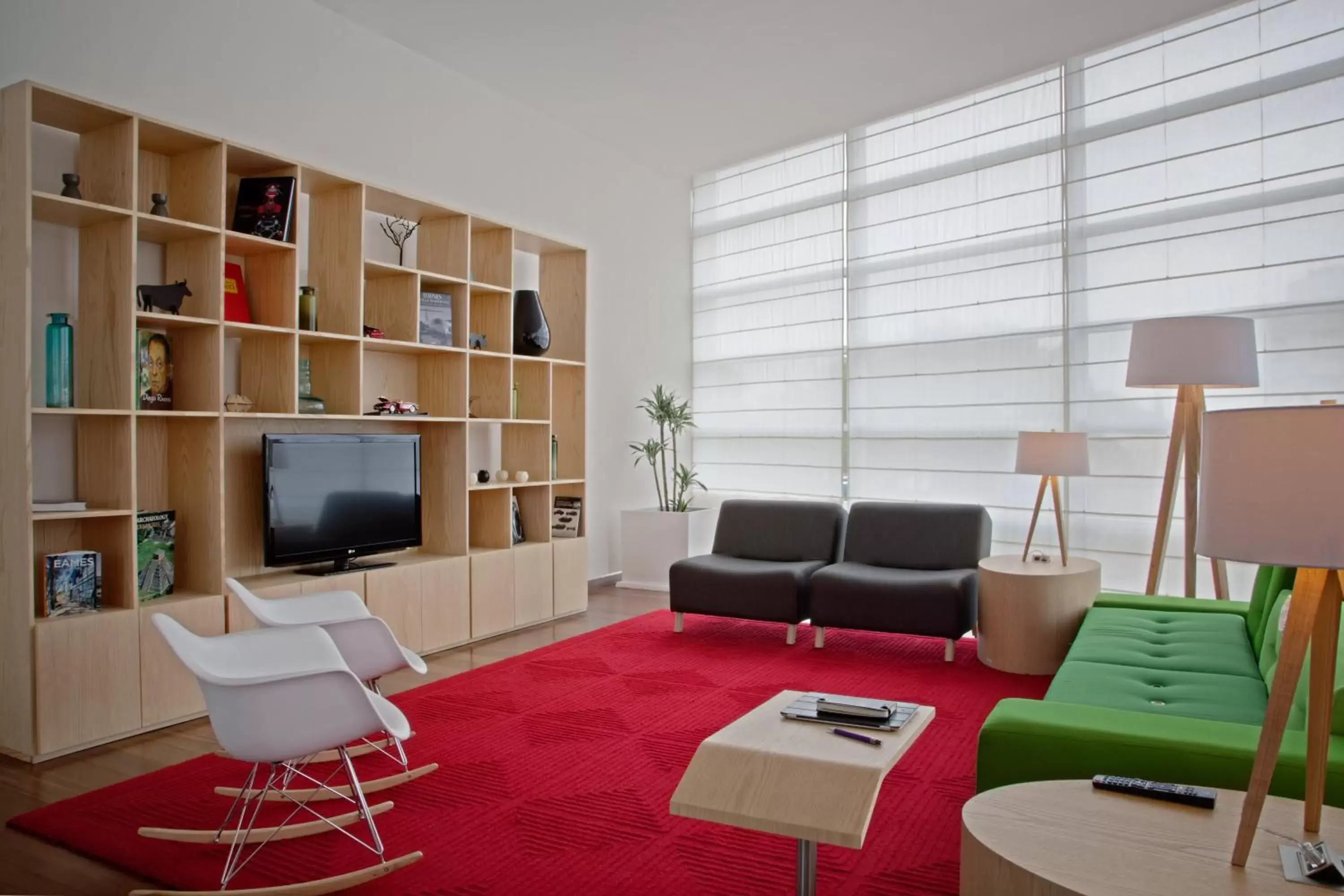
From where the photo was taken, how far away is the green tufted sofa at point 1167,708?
2078 millimetres

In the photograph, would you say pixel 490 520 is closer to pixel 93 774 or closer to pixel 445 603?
pixel 445 603

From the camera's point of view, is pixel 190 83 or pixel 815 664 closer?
pixel 190 83

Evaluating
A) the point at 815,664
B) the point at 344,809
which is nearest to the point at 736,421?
the point at 815,664

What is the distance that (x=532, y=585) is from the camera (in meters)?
5.89

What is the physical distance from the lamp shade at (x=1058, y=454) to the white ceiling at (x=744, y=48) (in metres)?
2.48

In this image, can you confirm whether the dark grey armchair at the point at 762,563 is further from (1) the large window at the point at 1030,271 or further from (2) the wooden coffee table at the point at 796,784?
(2) the wooden coffee table at the point at 796,784

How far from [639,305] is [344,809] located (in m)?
5.46

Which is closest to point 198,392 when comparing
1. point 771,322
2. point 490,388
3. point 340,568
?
point 340,568

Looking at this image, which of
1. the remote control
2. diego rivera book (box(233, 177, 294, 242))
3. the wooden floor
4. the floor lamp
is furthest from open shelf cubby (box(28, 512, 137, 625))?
the floor lamp

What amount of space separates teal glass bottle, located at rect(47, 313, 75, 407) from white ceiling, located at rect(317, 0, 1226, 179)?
2.47 metres

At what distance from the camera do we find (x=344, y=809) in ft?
9.89

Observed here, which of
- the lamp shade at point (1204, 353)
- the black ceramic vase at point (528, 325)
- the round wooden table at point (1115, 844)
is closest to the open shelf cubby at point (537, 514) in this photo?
the black ceramic vase at point (528, 325)

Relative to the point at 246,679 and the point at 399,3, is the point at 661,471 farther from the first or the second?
the point at 246,679

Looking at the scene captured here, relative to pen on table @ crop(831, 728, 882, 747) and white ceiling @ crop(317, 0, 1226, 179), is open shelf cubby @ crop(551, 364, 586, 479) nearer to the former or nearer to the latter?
white ceiling @ crop(317, 0, 1226, 179)
